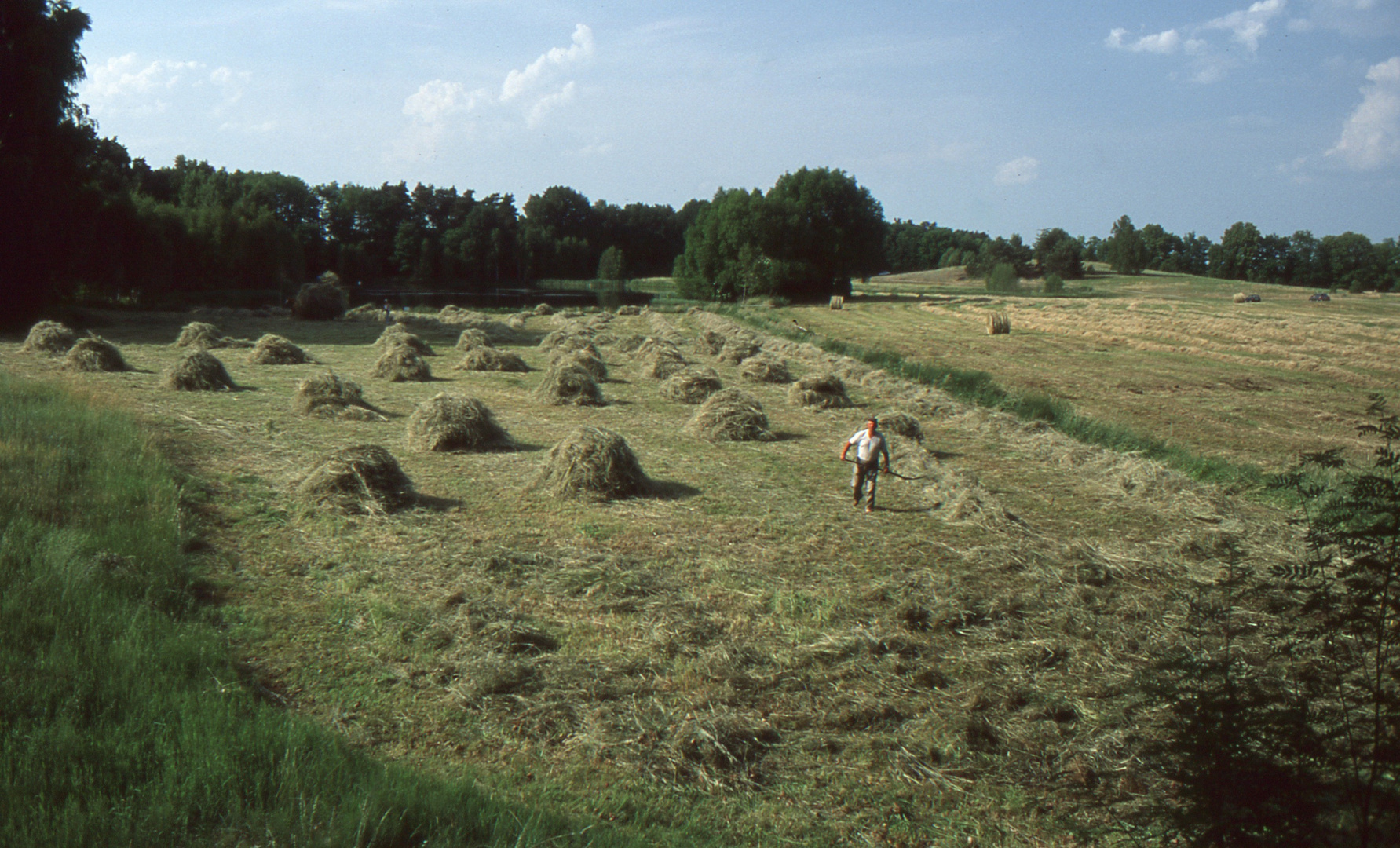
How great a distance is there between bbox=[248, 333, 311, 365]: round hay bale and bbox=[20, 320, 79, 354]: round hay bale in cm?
446

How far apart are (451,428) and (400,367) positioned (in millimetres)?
9408

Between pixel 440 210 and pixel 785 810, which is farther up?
pixel 440 210

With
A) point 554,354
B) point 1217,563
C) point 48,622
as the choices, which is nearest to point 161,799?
point 48,622

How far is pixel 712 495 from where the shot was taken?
460 inches

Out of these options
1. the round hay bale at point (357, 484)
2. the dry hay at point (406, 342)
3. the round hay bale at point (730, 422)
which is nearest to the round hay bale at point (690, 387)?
the round hay bale at point (730, 422)

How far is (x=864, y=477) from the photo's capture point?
36.7 feet

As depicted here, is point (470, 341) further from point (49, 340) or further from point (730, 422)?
point (730, 422)

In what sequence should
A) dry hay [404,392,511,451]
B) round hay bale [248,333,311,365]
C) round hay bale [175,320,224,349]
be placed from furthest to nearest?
round hay bale [175,320,224,349] → round hay bale [248,333,311,365] → dry hay [404,392,511,451]

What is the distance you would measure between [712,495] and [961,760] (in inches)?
255

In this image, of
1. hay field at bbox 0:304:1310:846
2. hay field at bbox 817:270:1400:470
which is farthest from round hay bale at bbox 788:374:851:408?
hay field at bbox 817:270:1400:470

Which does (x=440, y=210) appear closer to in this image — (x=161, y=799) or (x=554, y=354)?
(x=554, y=354)

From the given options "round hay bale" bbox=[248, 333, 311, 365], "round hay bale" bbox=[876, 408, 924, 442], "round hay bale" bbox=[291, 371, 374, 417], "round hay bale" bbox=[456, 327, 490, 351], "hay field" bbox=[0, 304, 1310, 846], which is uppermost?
"round hay bale" bbox=[456, 327, 490, 351]

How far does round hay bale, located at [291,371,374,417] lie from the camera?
628 inches

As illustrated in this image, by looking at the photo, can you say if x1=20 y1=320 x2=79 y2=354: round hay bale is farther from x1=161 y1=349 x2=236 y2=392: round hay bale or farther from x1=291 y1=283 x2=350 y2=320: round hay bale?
x1=291 y1=283 x2=350 y2=320: round hay bale
